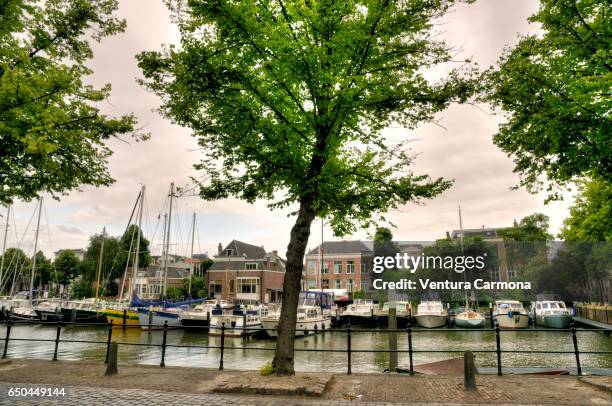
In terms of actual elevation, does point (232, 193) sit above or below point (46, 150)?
below

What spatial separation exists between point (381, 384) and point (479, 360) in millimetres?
14195

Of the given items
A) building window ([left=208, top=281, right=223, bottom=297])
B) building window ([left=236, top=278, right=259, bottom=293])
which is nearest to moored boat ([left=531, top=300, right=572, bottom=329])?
building window ([left=236, top=278, right=259, bottom=293])

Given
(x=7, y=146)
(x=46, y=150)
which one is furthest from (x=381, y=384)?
(x=7, y=146)

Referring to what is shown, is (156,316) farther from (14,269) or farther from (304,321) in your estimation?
(14,269)

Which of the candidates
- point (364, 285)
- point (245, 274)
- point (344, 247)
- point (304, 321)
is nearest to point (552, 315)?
point (304, 321)

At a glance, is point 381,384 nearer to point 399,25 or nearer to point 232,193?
point 232,193

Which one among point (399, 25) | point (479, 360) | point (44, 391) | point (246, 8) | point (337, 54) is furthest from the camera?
point (479, 360)

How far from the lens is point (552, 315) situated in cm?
3909

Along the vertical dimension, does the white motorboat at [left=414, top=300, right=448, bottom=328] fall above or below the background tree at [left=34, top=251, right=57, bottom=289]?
below

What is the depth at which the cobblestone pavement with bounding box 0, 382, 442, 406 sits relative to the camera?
7605 millimetres

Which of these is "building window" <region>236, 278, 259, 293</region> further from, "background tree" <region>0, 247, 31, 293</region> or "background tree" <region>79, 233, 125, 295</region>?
"background tree" <region>0, 247, 31, 293</region>

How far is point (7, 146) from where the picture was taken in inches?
496

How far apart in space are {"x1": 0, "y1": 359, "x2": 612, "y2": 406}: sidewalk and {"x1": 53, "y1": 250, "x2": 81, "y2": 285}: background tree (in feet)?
309

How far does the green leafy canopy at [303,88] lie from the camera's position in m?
9.31
